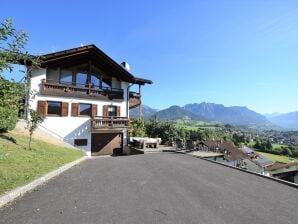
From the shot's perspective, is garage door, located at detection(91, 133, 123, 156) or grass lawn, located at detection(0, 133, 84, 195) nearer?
grass lawn, located at detection(0, 133, 84, 195)

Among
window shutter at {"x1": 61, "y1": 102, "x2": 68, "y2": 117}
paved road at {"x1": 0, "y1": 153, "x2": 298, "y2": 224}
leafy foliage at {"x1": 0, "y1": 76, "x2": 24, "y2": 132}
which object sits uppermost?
window shutter at {"x1": 61, "y1": 102, "x2": 68, "y2": 117}

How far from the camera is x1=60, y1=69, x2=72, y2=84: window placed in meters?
24.0

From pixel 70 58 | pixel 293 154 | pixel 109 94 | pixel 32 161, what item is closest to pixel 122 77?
pixel 109 94

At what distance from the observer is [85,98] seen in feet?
79.9

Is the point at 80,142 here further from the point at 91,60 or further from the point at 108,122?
the point at 91,60

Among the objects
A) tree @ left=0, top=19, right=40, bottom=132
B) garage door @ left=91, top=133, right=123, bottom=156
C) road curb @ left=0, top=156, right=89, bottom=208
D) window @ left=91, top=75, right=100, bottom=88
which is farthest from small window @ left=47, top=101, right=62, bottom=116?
tree @ left=0, top=19, right=40, bottom=132

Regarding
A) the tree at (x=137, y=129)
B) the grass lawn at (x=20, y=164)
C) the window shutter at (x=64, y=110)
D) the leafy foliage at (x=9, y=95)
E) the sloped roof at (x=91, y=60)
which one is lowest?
the grass lawn at (x=20, y=164)

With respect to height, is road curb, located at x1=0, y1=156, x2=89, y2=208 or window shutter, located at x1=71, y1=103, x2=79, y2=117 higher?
window shutter, located at x1=71, y1=103, x2=79, y2=117

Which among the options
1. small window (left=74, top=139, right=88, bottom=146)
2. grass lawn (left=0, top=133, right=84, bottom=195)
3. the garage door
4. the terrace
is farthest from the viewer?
the garage door

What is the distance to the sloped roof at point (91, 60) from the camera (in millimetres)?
22953

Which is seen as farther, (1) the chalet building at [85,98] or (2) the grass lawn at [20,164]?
(1) the chalet building at [85,98]

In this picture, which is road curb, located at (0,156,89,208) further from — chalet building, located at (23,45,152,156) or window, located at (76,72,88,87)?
window, located at (76,72,88,87)

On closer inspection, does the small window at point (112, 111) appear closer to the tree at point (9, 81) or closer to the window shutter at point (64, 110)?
the window shutter at point (64, 110)

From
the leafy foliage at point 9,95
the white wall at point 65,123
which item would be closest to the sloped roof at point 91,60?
the white wall at point 65,123
